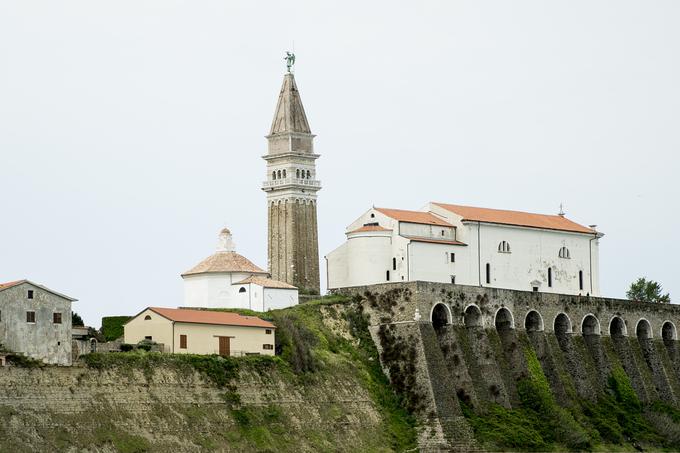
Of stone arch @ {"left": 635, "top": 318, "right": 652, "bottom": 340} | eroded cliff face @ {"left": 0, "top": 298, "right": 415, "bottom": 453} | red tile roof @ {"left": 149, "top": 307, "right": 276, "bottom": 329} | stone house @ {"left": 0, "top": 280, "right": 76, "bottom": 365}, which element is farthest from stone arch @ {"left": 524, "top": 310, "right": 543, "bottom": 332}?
stone house @ {"left": 0, "top": 280, "right": 76, "bottom": 365}

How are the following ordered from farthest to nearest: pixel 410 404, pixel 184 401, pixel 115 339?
1. pixel 410 404
2. pixel 115 339
3. pixel 184 401

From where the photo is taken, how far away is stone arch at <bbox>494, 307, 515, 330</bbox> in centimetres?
11006

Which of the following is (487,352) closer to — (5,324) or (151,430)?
(151,430)

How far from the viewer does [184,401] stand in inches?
3474

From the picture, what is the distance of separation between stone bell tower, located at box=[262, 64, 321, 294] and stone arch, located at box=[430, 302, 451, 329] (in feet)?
52.8

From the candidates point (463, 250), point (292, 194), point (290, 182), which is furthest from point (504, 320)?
point (290, 182)

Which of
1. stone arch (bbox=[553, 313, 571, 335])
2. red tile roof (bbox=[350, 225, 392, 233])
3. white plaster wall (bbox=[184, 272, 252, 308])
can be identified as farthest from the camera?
stone arch (bbox=[553, 313, 571, 335])

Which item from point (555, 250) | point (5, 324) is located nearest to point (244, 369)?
point (5, 324)

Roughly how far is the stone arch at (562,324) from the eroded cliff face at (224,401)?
1680 centimetres

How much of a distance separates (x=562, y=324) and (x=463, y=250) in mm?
9465

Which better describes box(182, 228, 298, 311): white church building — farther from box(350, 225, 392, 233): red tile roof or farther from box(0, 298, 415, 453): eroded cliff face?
box(350, 225, 392, 233): red tile roof

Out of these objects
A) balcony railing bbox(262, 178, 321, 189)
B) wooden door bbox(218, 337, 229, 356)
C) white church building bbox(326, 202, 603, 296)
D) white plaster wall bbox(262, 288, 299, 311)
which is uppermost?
balcony railing bbox(262, 178, 321, 189)

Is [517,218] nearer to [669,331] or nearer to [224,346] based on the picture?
[669,331]

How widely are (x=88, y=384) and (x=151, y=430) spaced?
399 centimetres
